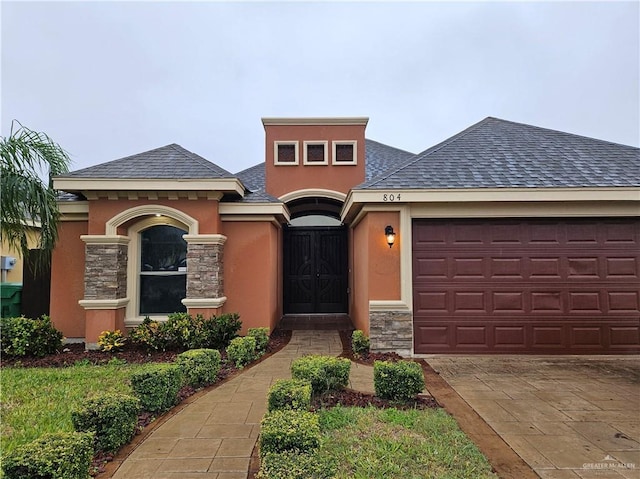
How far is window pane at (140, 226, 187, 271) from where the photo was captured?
7.32 meters

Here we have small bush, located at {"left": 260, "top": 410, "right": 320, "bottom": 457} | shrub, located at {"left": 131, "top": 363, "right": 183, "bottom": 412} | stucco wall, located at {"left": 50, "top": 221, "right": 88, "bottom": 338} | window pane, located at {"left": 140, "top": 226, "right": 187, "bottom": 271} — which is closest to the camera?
small bush, located at {"left": 260, "top": 410, "right": 320, "bottom": 457}

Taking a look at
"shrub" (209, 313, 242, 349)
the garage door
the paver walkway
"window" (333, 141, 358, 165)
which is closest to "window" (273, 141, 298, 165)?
"window" (333, 141, 358, 165)

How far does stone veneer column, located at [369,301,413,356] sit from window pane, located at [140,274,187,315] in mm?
4051

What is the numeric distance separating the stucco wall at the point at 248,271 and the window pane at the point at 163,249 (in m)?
0.95

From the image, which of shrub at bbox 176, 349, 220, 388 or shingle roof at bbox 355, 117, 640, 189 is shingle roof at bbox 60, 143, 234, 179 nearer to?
shingle roof at bbox 355, 117, 640, 189

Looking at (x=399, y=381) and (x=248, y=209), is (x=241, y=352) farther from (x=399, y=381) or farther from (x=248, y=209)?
(x=248, y=209)

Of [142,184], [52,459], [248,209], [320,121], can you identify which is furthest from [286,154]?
[52,459]

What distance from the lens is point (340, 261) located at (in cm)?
1098

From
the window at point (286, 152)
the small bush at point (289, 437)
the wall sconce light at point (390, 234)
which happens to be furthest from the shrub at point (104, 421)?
the window at point (286, 152)

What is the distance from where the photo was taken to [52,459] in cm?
212

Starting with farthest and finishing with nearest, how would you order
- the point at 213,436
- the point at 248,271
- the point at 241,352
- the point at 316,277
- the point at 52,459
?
the point at 316,277
the point at 248,271
the point at 241,352
the point at 213,436
the point at 52,459

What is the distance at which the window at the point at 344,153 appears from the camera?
9.75 metres

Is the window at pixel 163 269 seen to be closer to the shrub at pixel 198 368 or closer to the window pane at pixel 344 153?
the shrub at pixel 198 368

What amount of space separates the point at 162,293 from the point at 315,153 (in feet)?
18.0
